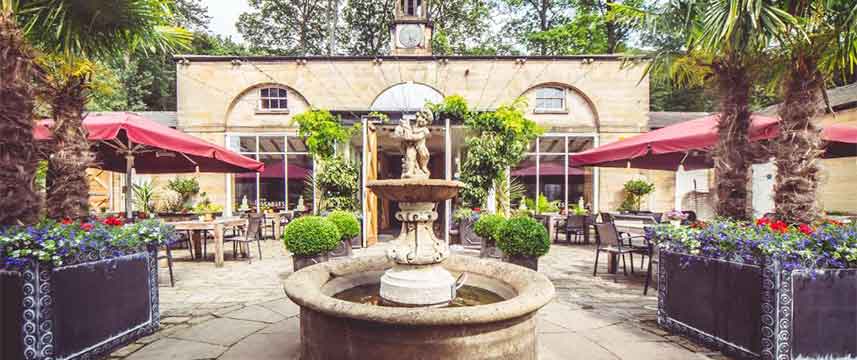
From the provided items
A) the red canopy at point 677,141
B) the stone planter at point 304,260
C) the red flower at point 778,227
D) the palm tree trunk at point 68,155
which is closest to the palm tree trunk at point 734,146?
the red canopy at point 677,141

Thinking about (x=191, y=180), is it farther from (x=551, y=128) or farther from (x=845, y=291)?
(x=845, y=291)

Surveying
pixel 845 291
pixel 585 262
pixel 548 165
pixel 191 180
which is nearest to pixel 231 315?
pixel 845 291

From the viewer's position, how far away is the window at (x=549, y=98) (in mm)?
13805

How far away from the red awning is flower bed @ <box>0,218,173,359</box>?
1.33 m

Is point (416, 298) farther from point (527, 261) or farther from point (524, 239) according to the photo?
point (527, 261)

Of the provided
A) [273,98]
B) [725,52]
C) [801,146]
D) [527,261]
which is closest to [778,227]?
[801,146]

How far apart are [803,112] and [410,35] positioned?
43.8ft

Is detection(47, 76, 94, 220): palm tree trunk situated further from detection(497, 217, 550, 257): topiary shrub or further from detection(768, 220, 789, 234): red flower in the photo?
detection(768, 220, 789, 234): red flower

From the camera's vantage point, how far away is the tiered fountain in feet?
7.97

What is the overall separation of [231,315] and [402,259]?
7.18 feet

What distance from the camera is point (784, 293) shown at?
111 inches

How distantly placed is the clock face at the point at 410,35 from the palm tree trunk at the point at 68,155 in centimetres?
1212

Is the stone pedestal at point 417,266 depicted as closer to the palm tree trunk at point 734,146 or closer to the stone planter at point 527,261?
the stone planter at point 527,261

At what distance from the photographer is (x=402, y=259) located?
133 inches
